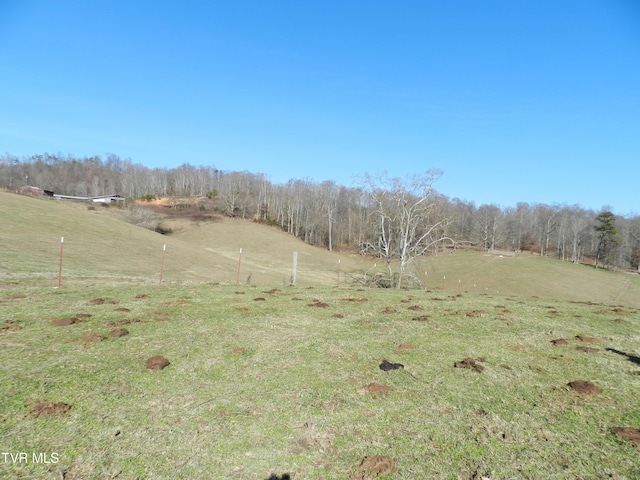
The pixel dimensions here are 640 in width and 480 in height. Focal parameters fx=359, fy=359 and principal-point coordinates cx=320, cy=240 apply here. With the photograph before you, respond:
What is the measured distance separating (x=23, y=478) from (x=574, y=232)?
9809 centimetres

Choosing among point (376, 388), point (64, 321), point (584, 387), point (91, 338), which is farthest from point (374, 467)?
point (64, 321)

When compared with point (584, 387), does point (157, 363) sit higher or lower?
lower

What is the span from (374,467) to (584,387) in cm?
333

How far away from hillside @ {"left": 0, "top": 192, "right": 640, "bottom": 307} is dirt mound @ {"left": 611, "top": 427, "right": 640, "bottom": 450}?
45.4 feet

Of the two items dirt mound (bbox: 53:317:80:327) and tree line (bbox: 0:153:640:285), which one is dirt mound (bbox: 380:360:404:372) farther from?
tree line (bbox: 0:153:640:285)

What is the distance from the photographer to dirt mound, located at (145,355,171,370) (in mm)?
4727

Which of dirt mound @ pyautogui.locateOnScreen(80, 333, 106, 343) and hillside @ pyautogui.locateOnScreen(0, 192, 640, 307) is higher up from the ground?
dirt mound @ pyautogui.locateOnScreen(80, 333, 106, 343)

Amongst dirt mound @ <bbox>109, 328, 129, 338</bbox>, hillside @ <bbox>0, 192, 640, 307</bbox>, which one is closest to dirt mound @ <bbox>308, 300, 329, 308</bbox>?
dirt mound @ <bbox>109, 328, 129, 338</bbox>

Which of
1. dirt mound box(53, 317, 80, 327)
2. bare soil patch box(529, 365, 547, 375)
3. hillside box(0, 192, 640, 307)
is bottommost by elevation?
hillside box(0, 192, 640, 307)

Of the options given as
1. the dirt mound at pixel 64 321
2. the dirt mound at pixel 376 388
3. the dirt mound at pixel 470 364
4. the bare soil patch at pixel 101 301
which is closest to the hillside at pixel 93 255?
the bare soil patch at pixel 101 301

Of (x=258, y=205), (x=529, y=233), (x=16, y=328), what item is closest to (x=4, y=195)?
(x=16, y=328)

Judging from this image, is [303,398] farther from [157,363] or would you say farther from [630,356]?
[630,356]

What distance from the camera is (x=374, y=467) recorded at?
2.95 meters

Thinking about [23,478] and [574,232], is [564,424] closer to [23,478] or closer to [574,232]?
[23,478]
